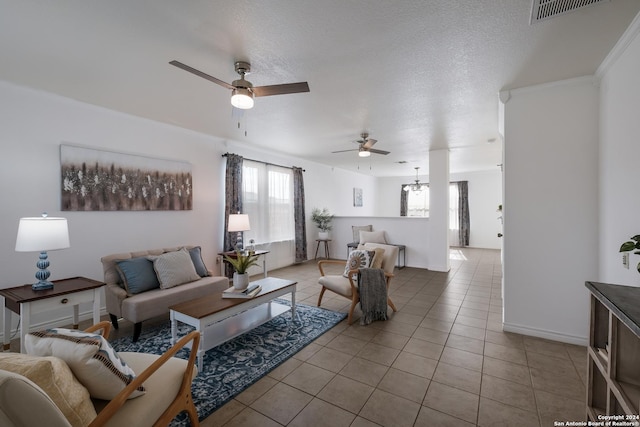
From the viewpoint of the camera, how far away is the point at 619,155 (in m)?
2.14

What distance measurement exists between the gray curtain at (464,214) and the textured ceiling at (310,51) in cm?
613

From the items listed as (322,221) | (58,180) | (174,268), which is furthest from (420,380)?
(322,221)

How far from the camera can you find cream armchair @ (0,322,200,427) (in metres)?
0.81

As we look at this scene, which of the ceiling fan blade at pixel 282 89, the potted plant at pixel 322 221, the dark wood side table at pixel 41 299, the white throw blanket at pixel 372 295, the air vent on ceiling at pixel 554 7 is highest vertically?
the air vent on ceiling at pixel 554 7

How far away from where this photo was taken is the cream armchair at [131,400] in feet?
2.65

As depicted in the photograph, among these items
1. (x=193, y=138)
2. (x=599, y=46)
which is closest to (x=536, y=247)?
(x=599, y=46)

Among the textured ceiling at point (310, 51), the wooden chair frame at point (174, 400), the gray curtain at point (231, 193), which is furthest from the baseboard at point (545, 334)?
the gray curtain at point (231, 193)

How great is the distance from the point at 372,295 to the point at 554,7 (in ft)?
9.32

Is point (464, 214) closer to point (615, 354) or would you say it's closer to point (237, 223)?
point (237, 223)

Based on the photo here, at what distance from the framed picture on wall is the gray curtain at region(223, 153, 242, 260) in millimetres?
5101

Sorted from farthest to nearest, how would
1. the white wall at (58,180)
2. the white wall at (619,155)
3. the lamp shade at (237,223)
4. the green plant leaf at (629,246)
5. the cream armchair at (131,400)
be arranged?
the lamp shade at (237,223) < the white wall at (58,180) < the white wall at (619,155) < the green plant leaf at (629,246) < the cream armchair at (131,400)

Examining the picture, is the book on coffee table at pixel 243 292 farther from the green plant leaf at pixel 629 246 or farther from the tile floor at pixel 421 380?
the green plant leaf at pixel 629 246

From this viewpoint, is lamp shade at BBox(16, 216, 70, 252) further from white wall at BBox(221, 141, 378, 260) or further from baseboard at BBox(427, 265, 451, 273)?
baseboard at BBox(427, 265, 451, 273)

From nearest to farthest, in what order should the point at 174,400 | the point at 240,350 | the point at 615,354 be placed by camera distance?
the point at 615,354, the point at 174,400, the point at 240,350
